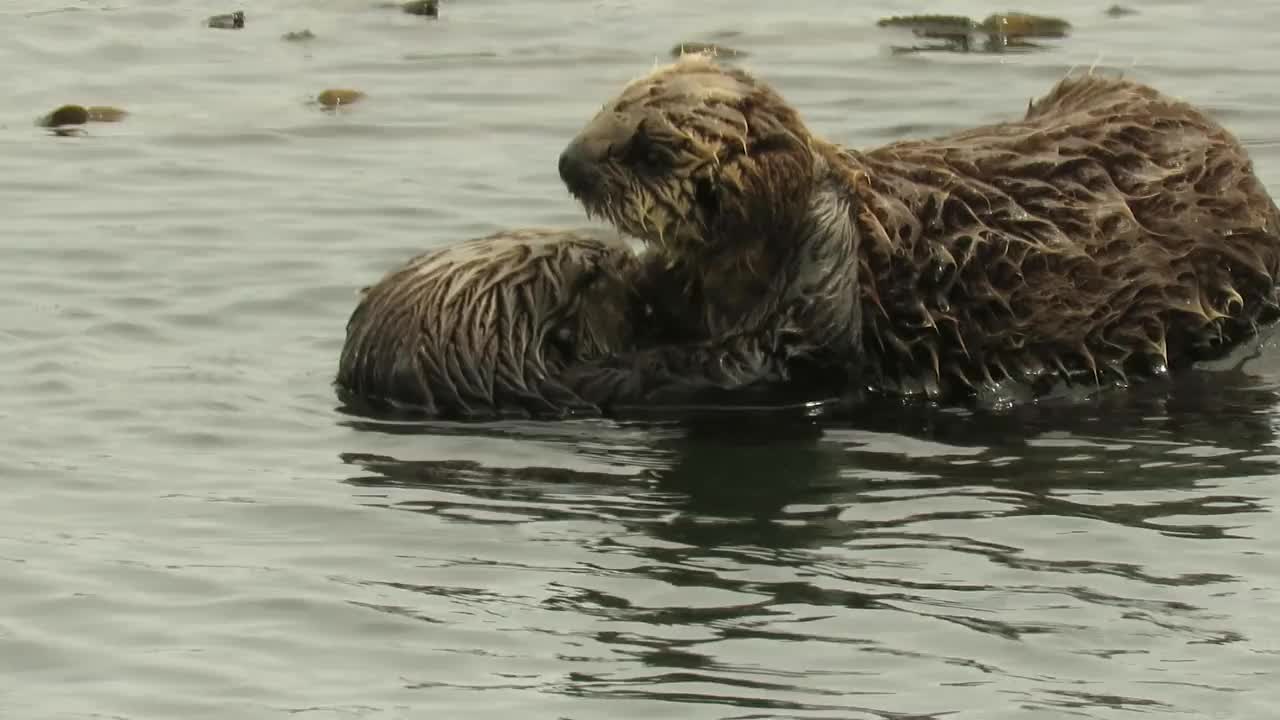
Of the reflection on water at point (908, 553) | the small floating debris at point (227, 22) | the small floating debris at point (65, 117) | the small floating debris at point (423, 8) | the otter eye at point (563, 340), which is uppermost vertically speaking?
the small floating debris at point (423, 8)

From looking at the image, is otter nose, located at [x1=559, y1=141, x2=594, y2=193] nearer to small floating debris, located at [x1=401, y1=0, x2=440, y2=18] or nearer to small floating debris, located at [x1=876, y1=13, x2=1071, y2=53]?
small floating debris, located at [x1=876, y1=13, x2=1071, y2=53]

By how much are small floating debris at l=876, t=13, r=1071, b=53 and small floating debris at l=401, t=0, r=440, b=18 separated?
239 cm

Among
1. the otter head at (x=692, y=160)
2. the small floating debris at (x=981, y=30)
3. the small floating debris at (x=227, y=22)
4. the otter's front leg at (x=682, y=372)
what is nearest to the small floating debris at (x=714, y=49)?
the small floating debris at (x=981, y=30)

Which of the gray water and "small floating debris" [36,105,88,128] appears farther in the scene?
"small floating debris" [36,105,88,128]

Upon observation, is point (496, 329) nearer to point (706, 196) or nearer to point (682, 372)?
point (682, 372)

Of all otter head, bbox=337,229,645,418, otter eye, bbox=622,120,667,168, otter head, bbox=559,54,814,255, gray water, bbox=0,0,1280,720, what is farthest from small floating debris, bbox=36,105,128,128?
otter eye, bbox=622,120,667,168

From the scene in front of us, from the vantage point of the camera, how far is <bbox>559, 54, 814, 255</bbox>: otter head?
7074 mm

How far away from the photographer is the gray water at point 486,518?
557 cm

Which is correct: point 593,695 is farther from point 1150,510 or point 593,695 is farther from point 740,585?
point 1150,510

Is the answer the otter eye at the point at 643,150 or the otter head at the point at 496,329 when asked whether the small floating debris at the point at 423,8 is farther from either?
the otter eye at the point at 643,150

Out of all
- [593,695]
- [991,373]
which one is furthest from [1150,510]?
[593,695]

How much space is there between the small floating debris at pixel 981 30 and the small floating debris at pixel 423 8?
94.0 inches

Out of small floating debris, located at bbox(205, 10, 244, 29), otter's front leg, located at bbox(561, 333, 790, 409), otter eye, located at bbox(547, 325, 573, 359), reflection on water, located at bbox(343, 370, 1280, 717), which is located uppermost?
small floating debris, located at bbox(205, 10, 244, 29)

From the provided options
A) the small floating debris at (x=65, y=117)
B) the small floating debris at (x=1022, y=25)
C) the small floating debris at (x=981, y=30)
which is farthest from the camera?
the small floating debris at (x=1022, y=25)
